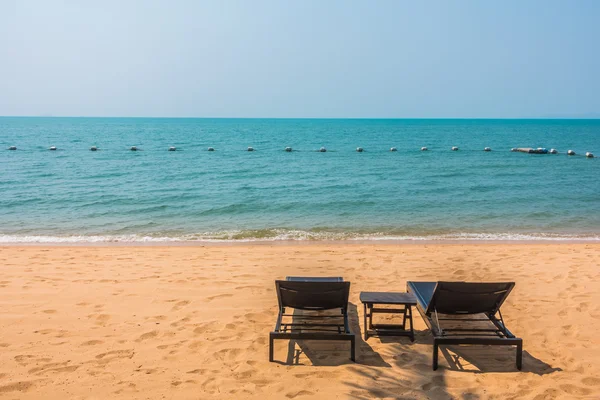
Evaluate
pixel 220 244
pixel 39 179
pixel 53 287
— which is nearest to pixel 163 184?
pixel 39 179

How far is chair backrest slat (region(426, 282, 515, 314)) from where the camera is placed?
5324 millimetres

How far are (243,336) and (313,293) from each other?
1.30 meters

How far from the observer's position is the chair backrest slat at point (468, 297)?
532 centimetres

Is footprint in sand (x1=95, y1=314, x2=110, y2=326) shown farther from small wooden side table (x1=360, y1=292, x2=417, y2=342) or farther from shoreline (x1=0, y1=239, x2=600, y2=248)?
shoreline (x1=0, y1=239, x2=600, y2=248)

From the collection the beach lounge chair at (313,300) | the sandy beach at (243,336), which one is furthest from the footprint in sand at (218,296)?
the beach lounge chair at (313,300)

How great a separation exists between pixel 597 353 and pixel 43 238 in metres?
14.6

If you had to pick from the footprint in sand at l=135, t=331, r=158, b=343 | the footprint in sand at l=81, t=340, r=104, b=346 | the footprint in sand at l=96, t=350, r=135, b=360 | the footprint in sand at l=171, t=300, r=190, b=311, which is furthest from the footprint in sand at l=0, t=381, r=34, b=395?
the footprint in sand at l=171, t=300, r=190, b=311

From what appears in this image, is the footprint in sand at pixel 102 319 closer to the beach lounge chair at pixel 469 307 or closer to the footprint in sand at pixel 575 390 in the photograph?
the beach lounge chair at pixel 469 307

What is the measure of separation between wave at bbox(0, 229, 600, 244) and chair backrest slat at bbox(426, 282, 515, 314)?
7.89 metres

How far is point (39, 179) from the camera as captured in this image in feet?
90.3

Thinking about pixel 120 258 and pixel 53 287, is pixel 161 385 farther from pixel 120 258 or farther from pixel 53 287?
pixel 120 258

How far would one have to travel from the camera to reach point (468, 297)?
5398 millimetres

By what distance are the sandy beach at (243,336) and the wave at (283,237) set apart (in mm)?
3234

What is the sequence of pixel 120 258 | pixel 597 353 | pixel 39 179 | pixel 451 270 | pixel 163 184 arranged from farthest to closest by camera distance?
pixel 39 179 → pixel 163 184 → pixel 120 258 → pixel 451 270 → pixel 597 353
